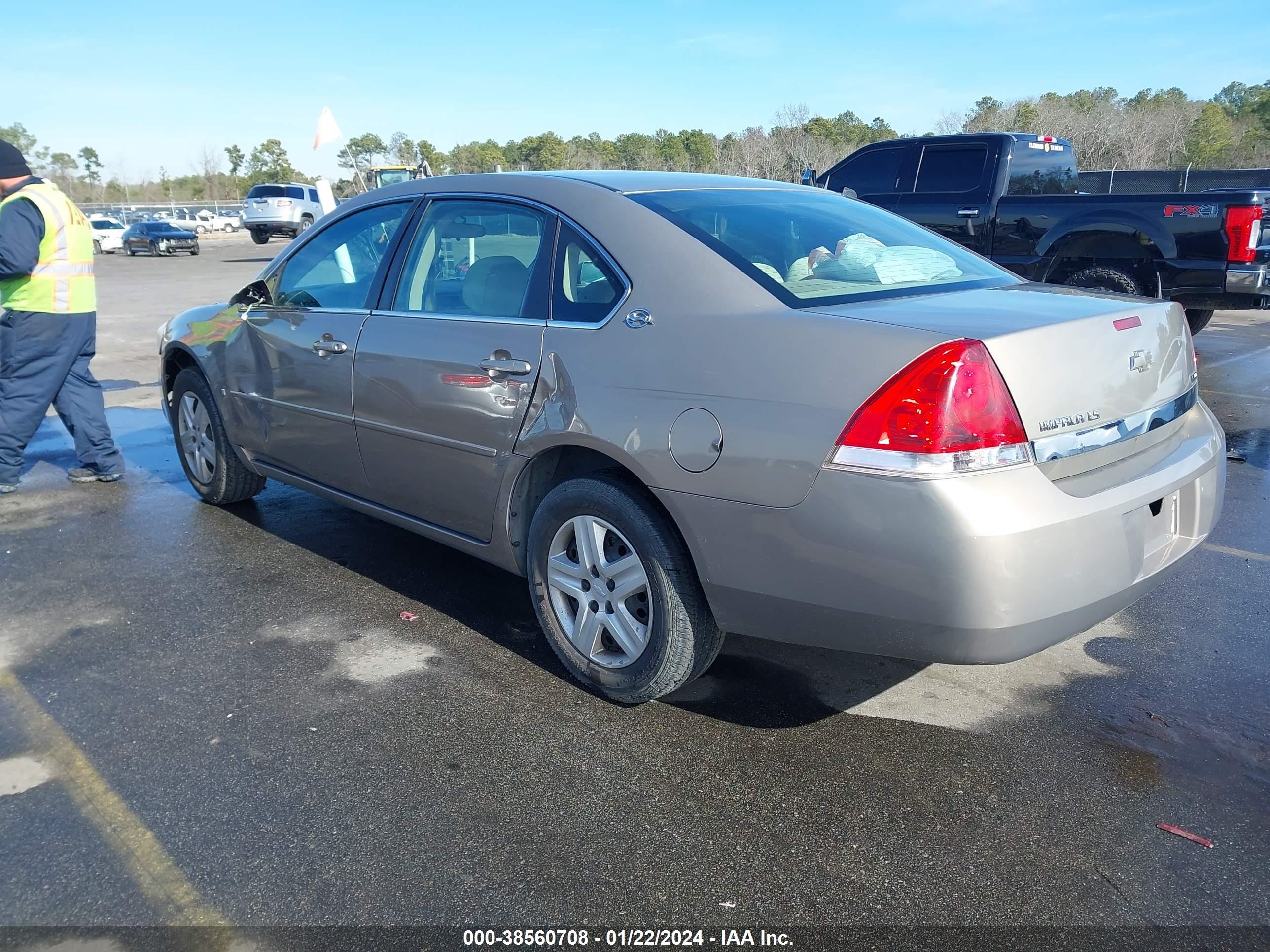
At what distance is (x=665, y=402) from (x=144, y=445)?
5302 mm

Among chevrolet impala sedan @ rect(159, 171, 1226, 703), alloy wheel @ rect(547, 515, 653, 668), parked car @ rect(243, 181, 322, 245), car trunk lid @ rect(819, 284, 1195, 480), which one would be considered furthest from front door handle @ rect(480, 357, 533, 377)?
parked car @ rect(243, 181, 322, 245)

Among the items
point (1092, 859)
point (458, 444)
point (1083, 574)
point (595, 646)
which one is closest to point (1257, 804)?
point (1092, 859)

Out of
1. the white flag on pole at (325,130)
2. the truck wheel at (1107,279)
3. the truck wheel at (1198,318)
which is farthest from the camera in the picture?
the white flag on pole at (325,130)

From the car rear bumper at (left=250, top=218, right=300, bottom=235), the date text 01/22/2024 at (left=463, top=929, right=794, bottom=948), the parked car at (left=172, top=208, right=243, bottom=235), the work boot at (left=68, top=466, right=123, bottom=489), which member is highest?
the parked car at (left=172, top=208, right=243, bottom=235)

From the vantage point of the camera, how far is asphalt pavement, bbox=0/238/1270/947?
2.37 meters

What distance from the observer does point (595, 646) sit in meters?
3.28

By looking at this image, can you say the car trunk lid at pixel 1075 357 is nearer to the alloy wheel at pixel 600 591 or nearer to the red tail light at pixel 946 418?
the red tail light at pixel 946 418

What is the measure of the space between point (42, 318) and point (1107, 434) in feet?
18.0

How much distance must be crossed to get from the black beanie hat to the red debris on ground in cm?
607

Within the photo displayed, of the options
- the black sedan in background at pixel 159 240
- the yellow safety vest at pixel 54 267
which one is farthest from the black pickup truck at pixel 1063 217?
the black sedan in background at pixel 159 240

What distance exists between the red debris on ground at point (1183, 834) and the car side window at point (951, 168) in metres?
8.42

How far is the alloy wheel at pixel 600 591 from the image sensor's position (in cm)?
313

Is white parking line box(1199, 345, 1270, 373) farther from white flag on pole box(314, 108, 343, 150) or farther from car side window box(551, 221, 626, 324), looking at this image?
white flag on pole box(314, 108, 343, 150)

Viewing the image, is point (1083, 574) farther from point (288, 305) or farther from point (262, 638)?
point (288, 305)
